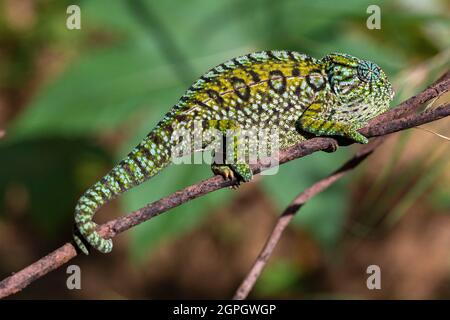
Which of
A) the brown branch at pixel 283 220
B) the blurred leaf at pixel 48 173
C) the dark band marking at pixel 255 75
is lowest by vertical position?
the blurred leaf at pixel 48 173

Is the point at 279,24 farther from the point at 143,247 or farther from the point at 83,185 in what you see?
the point at 83,185

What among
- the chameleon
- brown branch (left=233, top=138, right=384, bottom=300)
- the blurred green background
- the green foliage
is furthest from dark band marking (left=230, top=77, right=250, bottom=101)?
the green foliage

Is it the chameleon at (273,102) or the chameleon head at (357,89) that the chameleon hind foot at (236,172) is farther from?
the chameleon head at (357,89)

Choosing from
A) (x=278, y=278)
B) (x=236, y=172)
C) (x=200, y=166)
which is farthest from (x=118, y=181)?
(x=278, y=278)

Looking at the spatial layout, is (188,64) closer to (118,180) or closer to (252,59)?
(252,59)

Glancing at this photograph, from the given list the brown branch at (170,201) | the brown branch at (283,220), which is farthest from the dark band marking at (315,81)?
the brown branch at (170,201)
